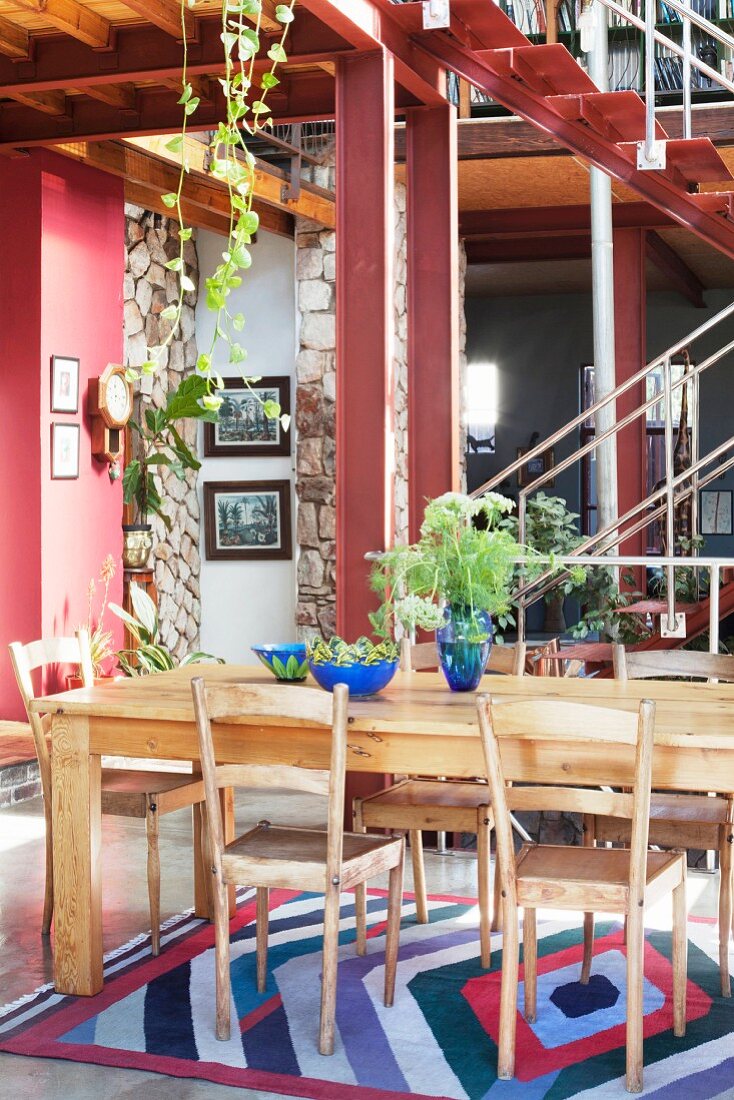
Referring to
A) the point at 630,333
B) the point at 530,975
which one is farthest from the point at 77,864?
the point at 630,333

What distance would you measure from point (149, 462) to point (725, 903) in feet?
15.6

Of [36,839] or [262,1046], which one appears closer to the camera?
[262,1046]

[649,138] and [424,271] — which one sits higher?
[649,138]

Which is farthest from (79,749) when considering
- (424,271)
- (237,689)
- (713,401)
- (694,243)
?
(713,401)

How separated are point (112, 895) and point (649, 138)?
366 cm

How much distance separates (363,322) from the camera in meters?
4.70

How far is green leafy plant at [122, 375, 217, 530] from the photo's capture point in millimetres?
7508

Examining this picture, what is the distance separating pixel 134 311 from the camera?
802 cm

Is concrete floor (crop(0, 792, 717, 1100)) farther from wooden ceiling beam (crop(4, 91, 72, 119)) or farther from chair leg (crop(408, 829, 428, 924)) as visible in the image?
wooden ceiling beam (crop(4, 91, 72, 119))

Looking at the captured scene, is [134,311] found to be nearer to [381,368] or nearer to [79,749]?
[381,368]

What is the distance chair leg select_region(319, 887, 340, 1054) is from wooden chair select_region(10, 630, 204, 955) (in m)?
0.85

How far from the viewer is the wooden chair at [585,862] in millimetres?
2762

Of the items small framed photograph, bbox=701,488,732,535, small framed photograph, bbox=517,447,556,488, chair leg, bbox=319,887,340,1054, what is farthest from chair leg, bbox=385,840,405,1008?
small framed photograph, bbox=701,488,732,535

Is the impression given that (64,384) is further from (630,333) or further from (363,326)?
(630,333)
